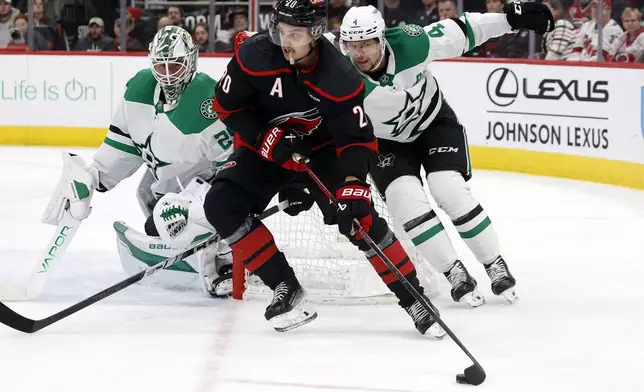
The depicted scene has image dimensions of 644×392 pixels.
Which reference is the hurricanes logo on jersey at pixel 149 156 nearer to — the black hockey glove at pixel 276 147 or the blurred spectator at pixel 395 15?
the black hockey glove at pixel 276 147

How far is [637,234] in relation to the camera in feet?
16.7

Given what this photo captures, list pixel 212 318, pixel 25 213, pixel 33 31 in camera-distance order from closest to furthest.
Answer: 1. pixel 212 318
2. pixel 25 213
3. pixel 33 31

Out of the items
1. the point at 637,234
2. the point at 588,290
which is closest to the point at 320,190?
the point at 588,290

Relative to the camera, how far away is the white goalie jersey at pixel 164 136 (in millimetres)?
3764

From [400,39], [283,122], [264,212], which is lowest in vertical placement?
[264,212]

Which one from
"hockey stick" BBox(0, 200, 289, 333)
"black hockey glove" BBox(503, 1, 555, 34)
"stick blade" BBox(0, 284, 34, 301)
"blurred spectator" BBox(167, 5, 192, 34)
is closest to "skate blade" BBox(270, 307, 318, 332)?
"hockey stick" BBox(0, 200, 289, 333)

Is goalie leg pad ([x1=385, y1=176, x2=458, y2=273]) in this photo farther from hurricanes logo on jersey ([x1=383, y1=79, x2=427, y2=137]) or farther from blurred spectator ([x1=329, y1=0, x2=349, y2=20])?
blurred spectator ([x1=329, y1=0, x2=349, y2=20])

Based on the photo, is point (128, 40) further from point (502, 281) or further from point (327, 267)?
point (502, 281)

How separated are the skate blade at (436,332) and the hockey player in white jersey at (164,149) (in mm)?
842

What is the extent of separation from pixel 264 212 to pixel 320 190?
299mm

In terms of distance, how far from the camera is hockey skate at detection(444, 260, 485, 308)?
3.64 meters

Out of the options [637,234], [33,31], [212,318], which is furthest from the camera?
[33,31]

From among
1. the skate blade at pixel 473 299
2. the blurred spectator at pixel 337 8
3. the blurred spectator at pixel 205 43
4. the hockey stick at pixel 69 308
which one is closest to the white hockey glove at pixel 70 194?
the hockey stick at pixel 69 308

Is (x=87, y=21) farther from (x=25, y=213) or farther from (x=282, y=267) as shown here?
(x=282, y=267)
